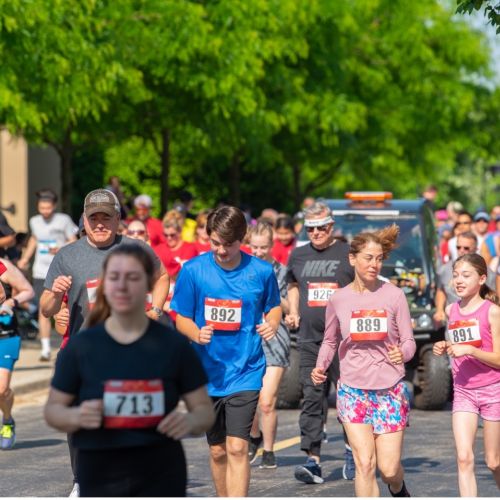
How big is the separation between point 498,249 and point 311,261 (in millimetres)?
6527

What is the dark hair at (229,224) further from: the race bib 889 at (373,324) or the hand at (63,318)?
the hand at (63,318)

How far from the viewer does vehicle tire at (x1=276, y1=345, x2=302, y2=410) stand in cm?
1555

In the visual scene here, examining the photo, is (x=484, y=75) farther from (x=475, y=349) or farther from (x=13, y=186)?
(x=475, y=349)

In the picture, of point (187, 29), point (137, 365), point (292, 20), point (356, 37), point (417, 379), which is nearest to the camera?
point (137, 365)

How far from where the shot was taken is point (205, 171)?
42.2 meters

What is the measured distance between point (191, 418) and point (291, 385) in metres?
9.96

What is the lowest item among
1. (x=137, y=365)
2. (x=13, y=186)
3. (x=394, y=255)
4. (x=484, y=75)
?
(x=137, y=365)

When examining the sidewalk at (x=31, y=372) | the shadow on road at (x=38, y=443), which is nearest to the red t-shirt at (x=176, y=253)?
the sidewalk at (x=31, y=372)

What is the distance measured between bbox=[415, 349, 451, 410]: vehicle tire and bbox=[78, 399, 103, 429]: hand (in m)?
10.3

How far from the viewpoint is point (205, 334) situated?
27.8 feet

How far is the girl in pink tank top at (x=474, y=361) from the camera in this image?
897 cm

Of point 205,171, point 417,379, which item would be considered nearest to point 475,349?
point 417,379

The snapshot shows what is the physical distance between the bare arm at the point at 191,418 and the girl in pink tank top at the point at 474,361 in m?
3.30

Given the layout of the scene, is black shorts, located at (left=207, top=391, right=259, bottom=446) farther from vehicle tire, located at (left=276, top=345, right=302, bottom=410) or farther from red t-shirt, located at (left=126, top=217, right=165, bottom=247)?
red t-shirt, located at (left=126, top=217, right=165, bottom=247)
